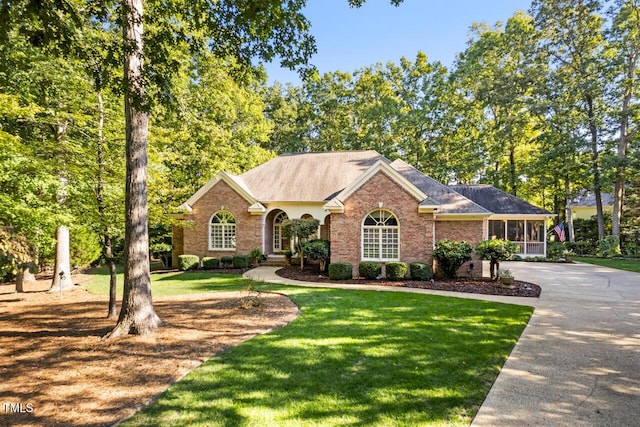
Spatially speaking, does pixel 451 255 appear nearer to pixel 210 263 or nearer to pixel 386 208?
pixel 386 208

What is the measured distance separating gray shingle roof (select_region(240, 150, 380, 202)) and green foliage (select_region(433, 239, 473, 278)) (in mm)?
7470

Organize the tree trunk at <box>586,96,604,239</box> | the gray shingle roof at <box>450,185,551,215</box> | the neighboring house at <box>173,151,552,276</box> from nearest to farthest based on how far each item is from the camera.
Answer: the neighboring house at <box>173,151,552,276</box> < the gray shingle roof at <box>450,185,551,215</box> < the tree trunk at <box>586,96,604,239</box>

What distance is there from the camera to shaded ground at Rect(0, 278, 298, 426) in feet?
13.6

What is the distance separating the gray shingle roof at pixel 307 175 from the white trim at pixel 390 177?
4.56 m

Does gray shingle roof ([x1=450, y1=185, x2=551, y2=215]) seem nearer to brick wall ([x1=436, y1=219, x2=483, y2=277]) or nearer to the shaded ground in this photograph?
brick wall ([x1=436, y1=219, x2=483, y2=277])

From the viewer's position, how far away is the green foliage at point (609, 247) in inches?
905

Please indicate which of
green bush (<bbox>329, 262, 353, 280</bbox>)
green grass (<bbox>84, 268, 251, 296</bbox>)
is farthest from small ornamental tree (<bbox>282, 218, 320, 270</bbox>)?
green grass (<bbox>84, 268, 251, 296</bbox>)

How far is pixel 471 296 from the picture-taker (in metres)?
11.0

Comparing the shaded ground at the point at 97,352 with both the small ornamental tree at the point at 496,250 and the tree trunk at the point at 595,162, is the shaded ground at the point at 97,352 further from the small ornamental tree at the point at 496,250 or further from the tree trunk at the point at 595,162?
the tree trunk at the point at 595,162

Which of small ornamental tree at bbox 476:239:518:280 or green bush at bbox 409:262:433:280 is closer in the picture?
small ornamental tree at bbox 476:239:518:280

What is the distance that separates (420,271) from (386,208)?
311 cm

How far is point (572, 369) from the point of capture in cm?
521

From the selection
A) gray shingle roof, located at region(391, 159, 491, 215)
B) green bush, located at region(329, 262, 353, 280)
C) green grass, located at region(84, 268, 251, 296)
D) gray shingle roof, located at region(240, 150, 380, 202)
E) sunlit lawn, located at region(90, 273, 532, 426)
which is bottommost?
green grass, located at region(84, 268, 251, 296)

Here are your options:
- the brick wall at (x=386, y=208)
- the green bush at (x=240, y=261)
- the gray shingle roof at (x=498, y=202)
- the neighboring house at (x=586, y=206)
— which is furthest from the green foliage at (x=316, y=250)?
the neighboring house at (x=586, y=206)
